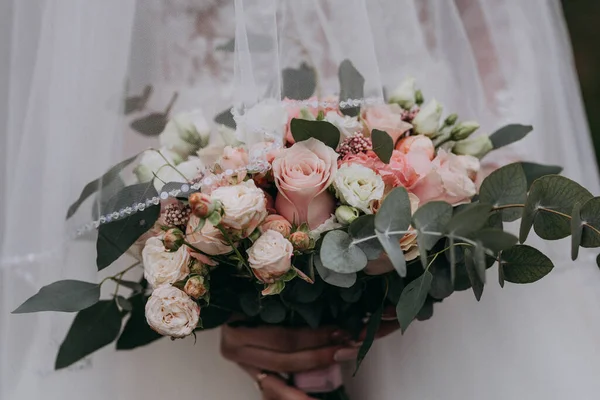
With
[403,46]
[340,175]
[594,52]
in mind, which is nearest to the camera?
[340,175]

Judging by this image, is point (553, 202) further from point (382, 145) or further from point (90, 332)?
point (90, 332)

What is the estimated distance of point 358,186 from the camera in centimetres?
62

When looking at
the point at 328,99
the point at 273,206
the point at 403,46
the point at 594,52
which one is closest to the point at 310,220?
the point at 273,206

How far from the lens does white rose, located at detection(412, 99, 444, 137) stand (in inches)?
29.1

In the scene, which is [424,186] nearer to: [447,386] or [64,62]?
[447,386]

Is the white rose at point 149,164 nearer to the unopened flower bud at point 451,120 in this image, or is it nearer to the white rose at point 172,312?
the white rose at point 172,312

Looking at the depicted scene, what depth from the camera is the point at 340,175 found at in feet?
2.08

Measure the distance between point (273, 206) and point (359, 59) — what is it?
20cm

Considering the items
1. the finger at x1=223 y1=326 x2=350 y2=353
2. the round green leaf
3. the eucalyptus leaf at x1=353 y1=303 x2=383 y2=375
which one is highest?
the round green leaf

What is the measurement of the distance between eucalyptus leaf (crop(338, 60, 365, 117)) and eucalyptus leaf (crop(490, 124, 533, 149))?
0.73ft

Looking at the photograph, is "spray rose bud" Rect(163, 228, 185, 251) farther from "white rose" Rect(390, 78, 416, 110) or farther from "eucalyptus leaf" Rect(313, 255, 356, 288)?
"white rose" Rect(390, 78, 416, 110)

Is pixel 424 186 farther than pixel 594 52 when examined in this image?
No

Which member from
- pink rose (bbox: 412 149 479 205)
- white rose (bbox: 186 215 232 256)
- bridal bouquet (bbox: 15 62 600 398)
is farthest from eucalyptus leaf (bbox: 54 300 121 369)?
pink rose (bbox: 412 149 479 205)

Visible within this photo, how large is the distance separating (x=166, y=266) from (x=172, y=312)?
5 cm
